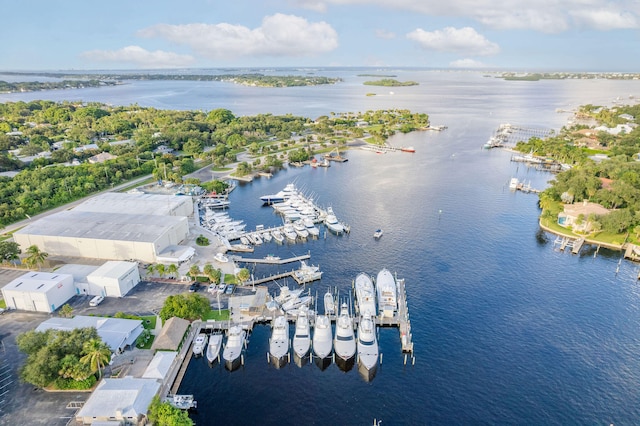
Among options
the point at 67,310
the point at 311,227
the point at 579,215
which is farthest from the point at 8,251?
A: the point at 579,215

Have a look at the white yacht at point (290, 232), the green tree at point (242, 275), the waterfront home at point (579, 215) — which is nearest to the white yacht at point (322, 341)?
the green tree at point (242, 275)

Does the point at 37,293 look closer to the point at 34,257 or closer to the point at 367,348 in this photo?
the point at 34,257

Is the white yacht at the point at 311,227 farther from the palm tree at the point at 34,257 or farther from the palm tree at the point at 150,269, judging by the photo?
the palm tree at the point at 34,257

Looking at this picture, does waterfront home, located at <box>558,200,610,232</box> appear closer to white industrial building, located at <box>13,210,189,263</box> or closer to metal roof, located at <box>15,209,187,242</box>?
metal roof, located at <box>15,209,187,242</box>

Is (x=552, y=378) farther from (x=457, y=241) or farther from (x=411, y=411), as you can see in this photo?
(x=457, y=241)

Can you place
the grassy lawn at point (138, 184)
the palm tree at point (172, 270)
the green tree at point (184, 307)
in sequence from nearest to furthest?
the green tree at point (184, 307) → the palm tree at point (172, 270) → the grassy lawn at point (138, 184)

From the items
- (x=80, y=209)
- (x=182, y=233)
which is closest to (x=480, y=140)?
(x=182, y=233)
